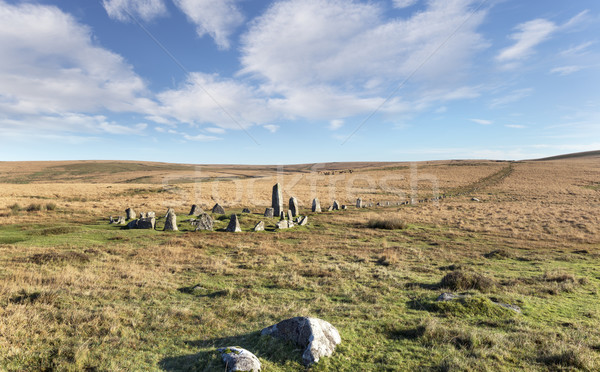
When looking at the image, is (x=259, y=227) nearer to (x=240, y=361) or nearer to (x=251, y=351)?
(x=251, y=351)

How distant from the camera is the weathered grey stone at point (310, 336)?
214 inches

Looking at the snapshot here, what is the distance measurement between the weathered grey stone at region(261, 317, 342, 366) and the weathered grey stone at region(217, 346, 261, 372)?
911mm

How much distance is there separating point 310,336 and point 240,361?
1370 mm

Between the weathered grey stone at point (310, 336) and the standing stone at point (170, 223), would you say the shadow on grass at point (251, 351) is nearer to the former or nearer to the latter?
the weathered grey stone at point (310, 336)

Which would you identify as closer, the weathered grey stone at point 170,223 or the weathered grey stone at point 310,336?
the weathered grey stone at point 310,336

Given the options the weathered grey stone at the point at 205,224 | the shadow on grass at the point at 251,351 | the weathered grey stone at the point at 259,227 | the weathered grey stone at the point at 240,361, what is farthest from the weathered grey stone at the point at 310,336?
the weathered grey stone at the point at 205,224

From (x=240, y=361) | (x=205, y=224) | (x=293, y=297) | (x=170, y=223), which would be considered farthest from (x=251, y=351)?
(x=170, y=223)

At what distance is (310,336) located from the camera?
5645mm

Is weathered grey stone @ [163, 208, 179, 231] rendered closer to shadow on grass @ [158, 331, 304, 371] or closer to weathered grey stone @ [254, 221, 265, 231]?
weathered grey stone @ [254, 221, 265, 231]

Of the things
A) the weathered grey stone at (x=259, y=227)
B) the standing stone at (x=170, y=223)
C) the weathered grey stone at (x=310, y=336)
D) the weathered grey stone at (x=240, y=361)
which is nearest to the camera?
the weathered grey stone at (x=240, y=361)

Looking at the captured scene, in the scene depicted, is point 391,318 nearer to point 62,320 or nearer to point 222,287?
point 222,287

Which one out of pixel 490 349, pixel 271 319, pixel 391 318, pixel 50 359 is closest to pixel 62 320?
pixel 50 359

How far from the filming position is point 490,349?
5.73 metres

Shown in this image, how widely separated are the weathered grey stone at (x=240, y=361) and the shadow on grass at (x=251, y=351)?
0.13 m
